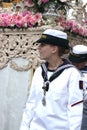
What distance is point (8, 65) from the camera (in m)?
5.76

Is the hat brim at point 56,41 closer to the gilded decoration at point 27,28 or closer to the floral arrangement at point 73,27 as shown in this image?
the gilded decoration at point 27,28

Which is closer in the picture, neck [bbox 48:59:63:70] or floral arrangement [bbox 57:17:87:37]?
neck [bbox 48:59:63:70]

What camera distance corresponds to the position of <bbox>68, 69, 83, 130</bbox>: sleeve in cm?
311

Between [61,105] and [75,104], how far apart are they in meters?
0.11

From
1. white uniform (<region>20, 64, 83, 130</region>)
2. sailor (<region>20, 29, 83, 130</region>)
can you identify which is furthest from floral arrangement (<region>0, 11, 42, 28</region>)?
white uniform (<region>20, 64, 83, 130</region>)

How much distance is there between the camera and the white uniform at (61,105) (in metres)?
3.13

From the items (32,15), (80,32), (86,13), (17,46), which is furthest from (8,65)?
(86,13)

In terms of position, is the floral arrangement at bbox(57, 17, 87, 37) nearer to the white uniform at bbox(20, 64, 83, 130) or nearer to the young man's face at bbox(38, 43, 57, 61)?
the young man's face at bbox(38, 43, 57, 61)

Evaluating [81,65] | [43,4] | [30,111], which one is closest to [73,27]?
[43,4]

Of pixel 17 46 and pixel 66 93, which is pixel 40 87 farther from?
pixel 17 46

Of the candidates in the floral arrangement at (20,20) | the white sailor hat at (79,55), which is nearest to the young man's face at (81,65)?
the white sailor hat at (79,55)

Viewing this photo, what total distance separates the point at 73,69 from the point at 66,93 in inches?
7.9

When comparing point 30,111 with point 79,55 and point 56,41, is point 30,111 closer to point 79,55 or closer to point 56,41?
point 56,41

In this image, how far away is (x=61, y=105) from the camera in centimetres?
318
